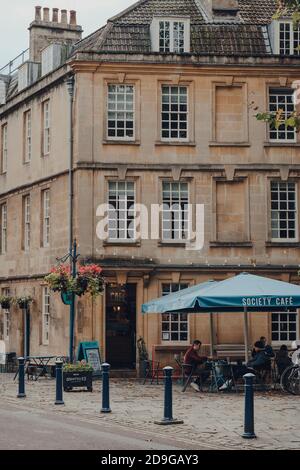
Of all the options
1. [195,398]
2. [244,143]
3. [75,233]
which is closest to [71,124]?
[75,233]

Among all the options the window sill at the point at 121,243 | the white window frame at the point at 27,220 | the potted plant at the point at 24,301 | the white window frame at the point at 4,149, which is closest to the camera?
the window sill at the point at 121,243

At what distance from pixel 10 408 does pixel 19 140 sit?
17.8 metres

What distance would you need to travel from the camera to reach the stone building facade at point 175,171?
98.6 ft

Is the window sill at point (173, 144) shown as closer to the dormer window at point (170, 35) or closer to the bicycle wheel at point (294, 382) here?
the dormer window at point (170, 35)

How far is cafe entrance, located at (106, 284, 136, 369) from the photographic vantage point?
1192 inches

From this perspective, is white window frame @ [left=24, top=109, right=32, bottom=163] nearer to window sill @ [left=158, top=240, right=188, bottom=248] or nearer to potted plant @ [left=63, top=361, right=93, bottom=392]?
window sill @ [left=158, top=240, right=188, bottom=248]

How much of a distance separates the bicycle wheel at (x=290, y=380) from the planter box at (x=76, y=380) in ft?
15.6

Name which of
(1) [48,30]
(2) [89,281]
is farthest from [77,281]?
(1) [48,30]

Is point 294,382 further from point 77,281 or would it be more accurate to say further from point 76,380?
point 77,281

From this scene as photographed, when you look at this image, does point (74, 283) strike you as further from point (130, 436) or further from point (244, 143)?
point (130, 436)

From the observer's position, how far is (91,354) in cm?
2803

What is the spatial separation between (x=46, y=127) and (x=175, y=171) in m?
5.79


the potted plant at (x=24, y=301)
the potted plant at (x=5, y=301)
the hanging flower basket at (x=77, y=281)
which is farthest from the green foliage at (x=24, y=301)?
the hanging flower basket at (x=77, y=281)

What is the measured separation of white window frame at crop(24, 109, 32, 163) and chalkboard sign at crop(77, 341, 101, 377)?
30.6 ft
